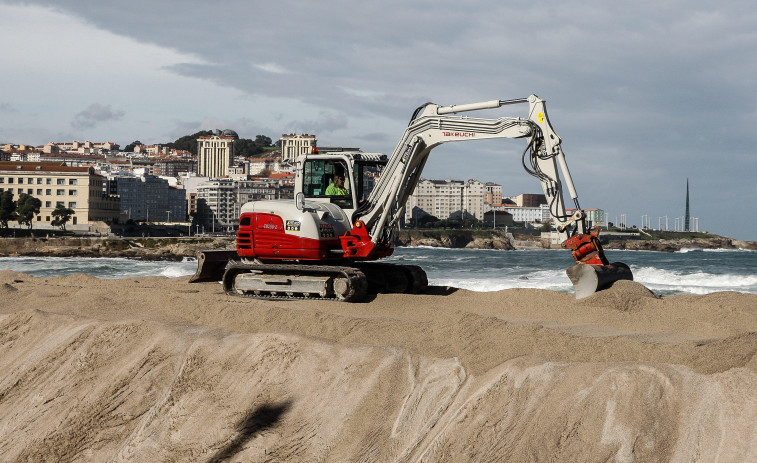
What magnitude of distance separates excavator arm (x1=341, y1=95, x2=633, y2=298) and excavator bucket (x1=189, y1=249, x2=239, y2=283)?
15.5 ft

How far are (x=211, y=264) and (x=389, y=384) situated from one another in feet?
35.3

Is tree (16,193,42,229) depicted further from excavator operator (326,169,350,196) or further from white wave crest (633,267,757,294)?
excavator operator (326,169,350,196)

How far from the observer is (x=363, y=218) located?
14805 mm

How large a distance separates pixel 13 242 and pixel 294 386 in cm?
7791

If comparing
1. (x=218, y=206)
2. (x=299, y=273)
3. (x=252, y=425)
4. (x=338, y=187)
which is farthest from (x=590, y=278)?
(x=218, y=206)

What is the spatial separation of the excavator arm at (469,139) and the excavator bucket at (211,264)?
15.5 feet

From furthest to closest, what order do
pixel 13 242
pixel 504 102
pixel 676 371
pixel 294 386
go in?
pixel 13 242
pixel 504 102
pixel 294 386
pixel 676 371

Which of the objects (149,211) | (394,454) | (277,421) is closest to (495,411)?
(394,454)

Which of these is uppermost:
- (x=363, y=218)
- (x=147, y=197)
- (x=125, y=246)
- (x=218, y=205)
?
Result: (x=147, y=197)

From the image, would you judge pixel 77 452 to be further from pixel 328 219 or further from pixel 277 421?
pixel 328 219

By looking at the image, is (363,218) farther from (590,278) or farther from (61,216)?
(61,216)

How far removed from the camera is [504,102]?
13.6 metres

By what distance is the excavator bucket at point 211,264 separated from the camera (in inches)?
718

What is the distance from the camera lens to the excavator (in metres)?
13.3
